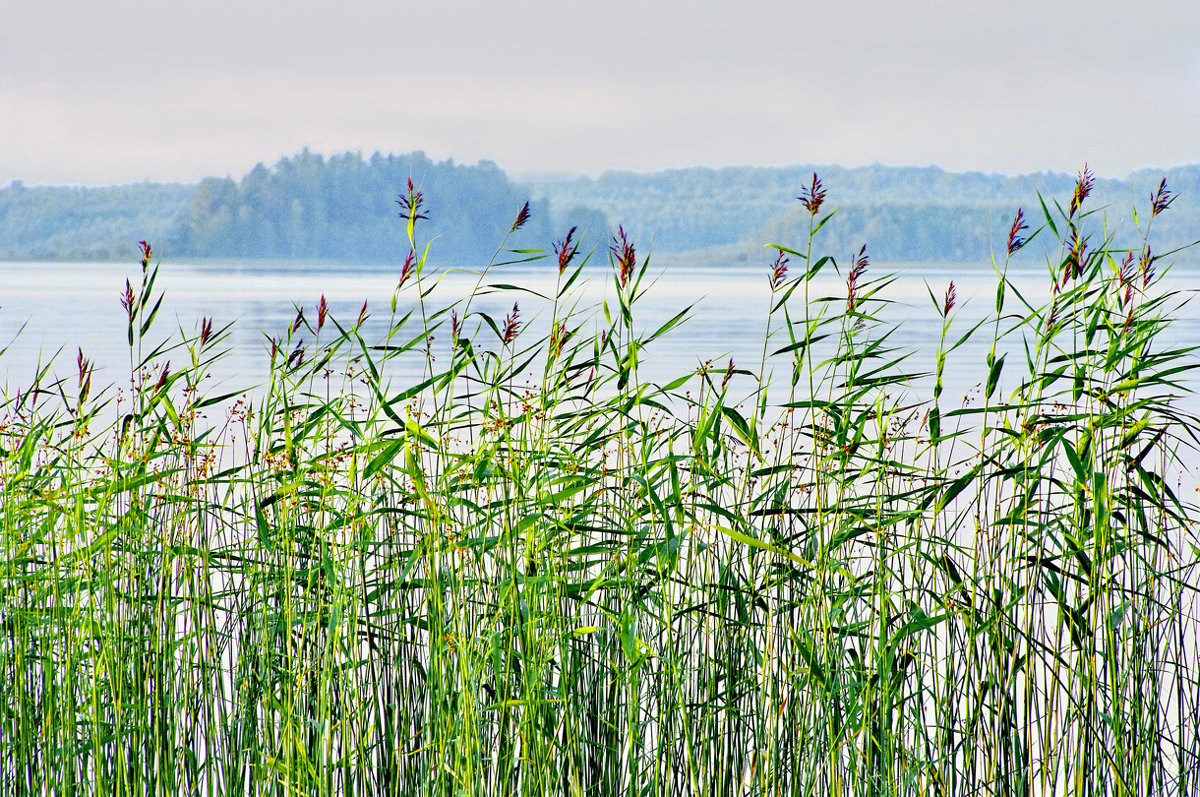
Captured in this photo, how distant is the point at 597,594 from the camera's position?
1919 mm

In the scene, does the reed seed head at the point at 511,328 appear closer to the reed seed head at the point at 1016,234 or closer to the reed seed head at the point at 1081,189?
the reed seed head at the point at 1016,234

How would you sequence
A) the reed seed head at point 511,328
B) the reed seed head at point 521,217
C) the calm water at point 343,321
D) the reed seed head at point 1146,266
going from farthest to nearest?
the calm water at point 343,321 < the reed seed head at point 1146,266 < the reed seed head at point 511,328 < the reed seed head at point 521,217

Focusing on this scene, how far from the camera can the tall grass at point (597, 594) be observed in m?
1.65

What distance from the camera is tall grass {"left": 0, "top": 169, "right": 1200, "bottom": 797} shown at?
165 centimetres

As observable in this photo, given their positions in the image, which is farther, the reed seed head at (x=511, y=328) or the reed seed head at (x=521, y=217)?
the reed seed head at (x=511, y=328)

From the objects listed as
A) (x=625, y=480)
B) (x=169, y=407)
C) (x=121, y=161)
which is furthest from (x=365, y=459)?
(x=121, y=161)

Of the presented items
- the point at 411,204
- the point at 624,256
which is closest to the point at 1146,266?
the point at 624,256

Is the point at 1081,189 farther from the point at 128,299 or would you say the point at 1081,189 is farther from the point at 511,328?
the point at 128,299

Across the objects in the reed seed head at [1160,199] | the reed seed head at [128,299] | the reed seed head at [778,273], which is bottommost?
the reed seed head at [128,299]

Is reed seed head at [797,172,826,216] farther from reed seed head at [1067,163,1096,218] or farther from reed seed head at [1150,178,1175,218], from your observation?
A: reed seed head at [1150,178,1175,218]

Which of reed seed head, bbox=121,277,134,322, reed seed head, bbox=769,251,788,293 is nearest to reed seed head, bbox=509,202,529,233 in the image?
reed seed head, bbox=769,251,788,293

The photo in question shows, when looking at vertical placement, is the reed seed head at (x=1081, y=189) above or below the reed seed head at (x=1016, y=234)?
above

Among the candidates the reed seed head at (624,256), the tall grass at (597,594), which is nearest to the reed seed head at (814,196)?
the tall grass at (597,594)

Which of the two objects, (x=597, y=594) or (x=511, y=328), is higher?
(x=511, y=328)
